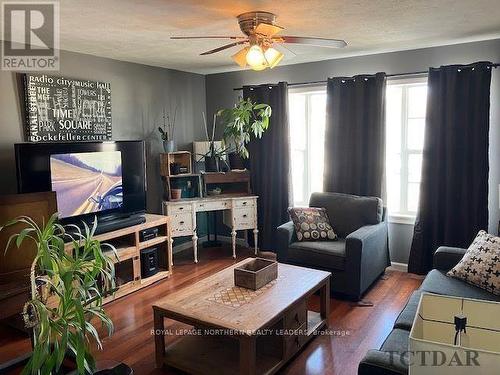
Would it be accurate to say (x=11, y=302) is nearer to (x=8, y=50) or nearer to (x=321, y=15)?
(x=8, y=50)

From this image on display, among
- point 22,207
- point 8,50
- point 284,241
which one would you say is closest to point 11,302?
point 22,207

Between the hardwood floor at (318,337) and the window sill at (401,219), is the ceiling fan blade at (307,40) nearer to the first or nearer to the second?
the hardwood floor at (318,337)

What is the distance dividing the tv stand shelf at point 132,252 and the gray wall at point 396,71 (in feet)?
6.90

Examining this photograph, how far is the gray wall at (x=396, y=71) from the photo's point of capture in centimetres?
372

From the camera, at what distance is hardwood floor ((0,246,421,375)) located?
2.61 metres

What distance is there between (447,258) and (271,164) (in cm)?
240

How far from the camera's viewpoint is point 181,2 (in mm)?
2402

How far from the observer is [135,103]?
4.49 metres

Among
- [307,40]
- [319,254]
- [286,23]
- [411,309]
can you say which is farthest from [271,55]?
[319,254]

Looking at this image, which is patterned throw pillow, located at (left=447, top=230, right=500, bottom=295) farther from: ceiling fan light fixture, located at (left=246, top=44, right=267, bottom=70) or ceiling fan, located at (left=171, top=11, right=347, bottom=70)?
ceiling fan light fixture, located at (left=246, top=44, right=267, bottom=70)

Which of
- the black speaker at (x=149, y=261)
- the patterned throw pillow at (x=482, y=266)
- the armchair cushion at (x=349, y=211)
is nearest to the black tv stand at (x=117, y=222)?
the black speaker at (x=149, y=261)

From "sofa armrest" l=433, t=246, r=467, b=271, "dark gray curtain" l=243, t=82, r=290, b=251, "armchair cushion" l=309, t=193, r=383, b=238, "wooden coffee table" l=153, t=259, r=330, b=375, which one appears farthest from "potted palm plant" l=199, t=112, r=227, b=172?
"sofa armrest" l=433, t=246, r=467, b=271

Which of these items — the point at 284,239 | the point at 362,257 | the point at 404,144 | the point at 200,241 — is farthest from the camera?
the point at 200,241

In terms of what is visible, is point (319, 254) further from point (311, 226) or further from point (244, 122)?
point (244, 122)
